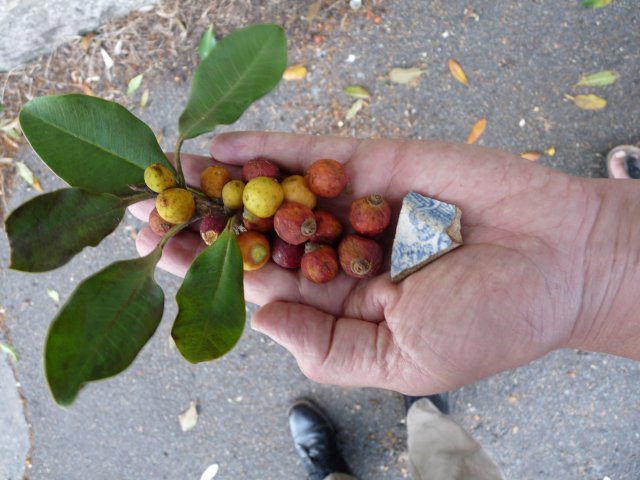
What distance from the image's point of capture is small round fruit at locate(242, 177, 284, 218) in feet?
5.28

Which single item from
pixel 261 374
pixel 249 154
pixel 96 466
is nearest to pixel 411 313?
pixel 249 154

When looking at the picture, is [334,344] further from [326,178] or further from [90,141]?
[90,141]

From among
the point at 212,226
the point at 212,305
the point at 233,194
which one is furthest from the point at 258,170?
the point at 212,305

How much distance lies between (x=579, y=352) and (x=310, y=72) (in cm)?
199

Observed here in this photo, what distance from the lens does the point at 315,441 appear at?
2648mm

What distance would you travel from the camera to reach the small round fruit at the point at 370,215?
5.65 feet

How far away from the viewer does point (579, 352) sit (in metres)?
2.70

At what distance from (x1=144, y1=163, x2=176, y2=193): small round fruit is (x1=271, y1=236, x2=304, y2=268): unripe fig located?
399 mm

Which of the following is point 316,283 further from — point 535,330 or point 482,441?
point 482,441

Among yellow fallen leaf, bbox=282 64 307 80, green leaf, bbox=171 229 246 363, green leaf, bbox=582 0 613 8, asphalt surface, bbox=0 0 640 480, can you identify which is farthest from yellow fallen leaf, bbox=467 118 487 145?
green leaf, bbox=171 229 246 363

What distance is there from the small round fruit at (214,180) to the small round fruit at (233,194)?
6cm

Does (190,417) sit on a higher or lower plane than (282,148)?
lower

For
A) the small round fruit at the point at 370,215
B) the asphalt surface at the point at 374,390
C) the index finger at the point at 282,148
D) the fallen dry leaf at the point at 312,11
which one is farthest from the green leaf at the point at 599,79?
the small round fruit at the point at 370,215

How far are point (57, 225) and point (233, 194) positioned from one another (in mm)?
512
